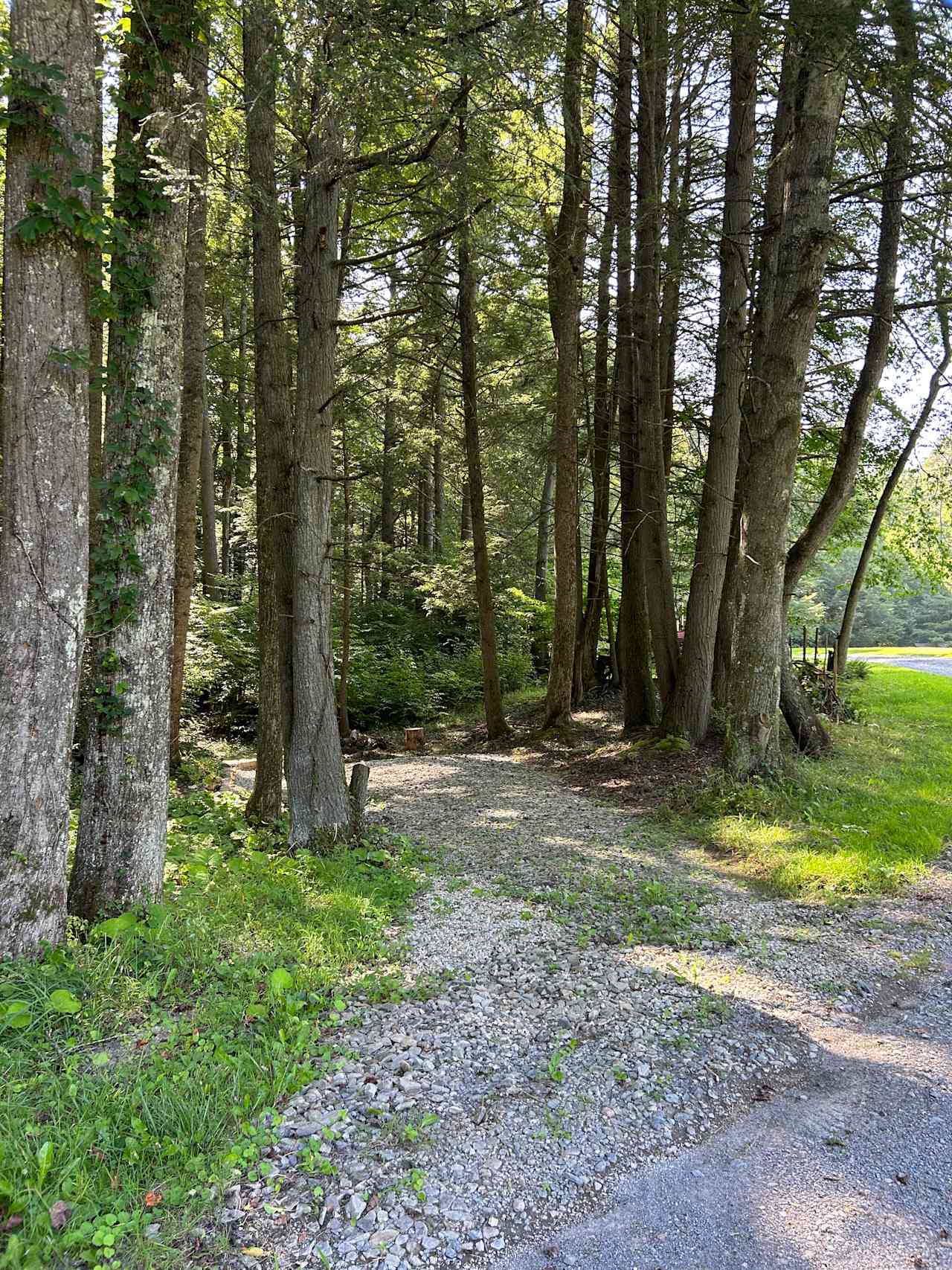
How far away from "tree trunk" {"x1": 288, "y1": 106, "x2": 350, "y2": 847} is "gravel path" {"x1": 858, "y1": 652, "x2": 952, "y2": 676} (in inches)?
757

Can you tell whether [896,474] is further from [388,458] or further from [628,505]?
[388,458]

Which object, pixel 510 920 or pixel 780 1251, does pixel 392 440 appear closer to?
pixel 510 920

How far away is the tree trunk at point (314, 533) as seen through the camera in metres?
6.22

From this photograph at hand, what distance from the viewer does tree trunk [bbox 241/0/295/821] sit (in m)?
6.54

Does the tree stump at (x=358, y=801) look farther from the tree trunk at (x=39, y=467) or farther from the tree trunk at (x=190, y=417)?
the tree trunk at (x=39, y=467)

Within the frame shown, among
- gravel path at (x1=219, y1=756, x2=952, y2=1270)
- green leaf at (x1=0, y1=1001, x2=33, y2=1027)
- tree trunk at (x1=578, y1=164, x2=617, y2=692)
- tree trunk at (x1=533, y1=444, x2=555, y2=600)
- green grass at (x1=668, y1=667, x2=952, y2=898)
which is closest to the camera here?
gravel path at (x1=219, y1=756, x2=952, y2=1270)

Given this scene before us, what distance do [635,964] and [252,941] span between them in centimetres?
222

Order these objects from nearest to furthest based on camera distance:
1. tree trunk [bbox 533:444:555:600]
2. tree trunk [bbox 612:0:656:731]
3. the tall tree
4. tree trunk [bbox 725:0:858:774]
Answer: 1. tree trunk [bbox 725:0:858:774]
2. the tall tree
3. tree trunk [bbox 612:0:656:731]
4. tree trunk [bbox 533:444:555:600]

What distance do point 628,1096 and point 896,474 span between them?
40.9 ft

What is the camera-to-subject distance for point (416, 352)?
45.3ft

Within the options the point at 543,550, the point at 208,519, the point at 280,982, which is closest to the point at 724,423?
the point at 280,982

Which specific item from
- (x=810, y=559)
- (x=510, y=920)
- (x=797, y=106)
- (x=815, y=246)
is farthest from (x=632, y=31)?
(x=510, y=920)

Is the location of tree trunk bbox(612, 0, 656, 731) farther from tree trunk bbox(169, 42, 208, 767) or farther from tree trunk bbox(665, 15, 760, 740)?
tree trunk bbox(169, 42, 208, 767)

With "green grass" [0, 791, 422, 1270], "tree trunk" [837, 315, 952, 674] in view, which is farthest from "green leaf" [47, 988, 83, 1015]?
"tree trunk" [837, 315, 952, 674]
